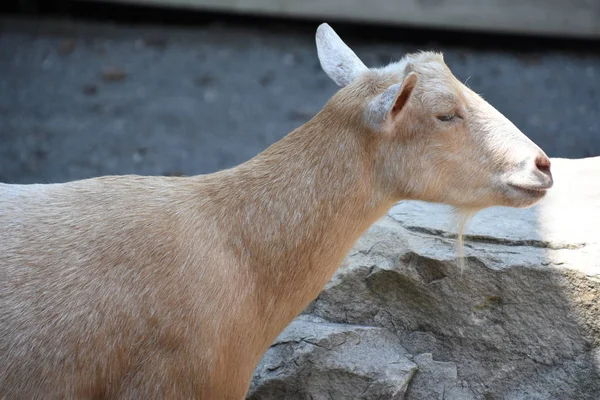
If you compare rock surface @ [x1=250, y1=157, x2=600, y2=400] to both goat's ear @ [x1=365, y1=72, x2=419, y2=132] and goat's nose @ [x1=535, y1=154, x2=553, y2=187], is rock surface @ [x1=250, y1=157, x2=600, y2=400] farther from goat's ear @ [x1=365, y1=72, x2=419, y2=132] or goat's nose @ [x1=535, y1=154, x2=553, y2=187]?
goat's ear @ [x1=365, y1=72, x2=419, y2=132]

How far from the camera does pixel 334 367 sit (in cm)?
428

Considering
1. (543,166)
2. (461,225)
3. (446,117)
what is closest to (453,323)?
(461,225)

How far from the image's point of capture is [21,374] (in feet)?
11.4

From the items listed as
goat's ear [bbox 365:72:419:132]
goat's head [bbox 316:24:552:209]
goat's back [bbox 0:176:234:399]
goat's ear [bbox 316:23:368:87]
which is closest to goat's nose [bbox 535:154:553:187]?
goat's head [bbox 316:24:552:209]

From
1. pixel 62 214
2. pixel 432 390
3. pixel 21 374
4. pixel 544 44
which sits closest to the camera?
pixel 21 374

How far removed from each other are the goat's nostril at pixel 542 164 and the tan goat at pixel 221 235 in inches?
0.5

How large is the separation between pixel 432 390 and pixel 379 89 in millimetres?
1495

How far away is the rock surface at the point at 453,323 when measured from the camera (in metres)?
4.22

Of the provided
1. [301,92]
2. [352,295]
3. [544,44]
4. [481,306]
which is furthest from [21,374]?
[544,44]

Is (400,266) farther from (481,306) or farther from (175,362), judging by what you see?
(175,362)

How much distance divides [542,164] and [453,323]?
1.01 meters

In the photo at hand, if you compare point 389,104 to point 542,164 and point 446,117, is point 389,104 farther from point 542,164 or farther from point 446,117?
point 542,164

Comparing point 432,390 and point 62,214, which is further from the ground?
point 62,214

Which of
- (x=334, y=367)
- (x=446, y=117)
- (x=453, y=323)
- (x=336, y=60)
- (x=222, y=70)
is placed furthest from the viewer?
(x=222, y=70)
